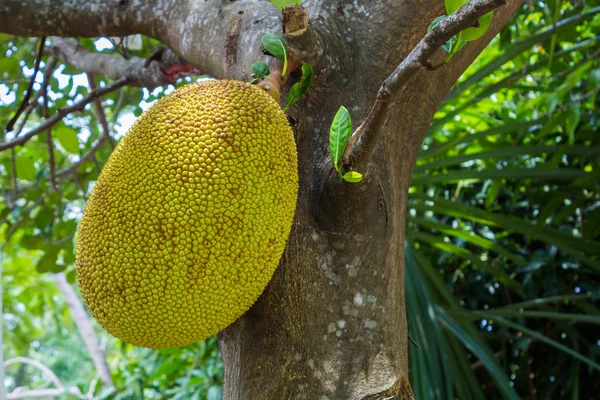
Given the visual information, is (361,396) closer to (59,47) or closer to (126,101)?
(59,47)

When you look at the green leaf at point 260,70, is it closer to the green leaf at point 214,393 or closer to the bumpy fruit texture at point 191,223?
the bumpy fruit texture at point 191,223

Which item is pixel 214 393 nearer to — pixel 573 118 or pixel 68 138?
pixel 68 138

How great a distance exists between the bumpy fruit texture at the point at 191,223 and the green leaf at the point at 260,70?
81 mm

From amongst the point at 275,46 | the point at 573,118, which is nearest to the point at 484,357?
the point at 573,118

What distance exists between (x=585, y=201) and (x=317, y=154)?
1.48 meters

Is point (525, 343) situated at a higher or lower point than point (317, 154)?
lower

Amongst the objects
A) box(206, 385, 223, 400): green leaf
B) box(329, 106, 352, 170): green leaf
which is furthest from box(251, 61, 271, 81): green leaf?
box(206, 385, 223, 400): green leaf

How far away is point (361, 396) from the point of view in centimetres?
66

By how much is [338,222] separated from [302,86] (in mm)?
192

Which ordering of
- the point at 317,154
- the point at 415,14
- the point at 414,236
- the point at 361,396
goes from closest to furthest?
the point at 361,396
the point at 317,154
the point at 415,14
the point at 414,236

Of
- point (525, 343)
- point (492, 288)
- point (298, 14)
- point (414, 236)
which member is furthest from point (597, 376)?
point (298, 14)

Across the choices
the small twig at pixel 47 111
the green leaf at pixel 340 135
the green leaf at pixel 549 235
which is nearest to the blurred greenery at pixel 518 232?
the green leaf at pixel 549 235

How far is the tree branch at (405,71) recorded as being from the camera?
539mm

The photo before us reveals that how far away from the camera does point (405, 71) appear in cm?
60
